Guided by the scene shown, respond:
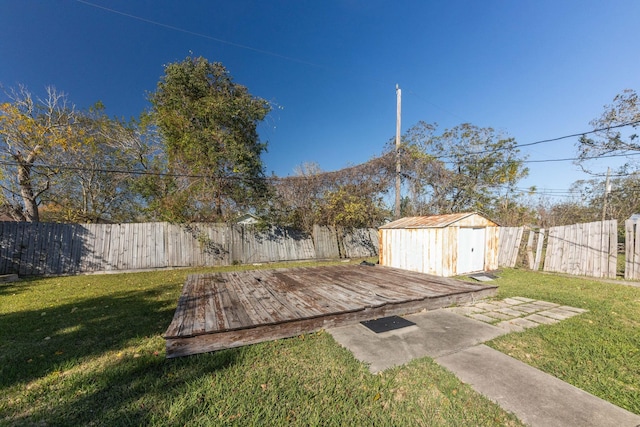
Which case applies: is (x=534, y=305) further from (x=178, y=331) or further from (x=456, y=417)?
(x=178, y=331)

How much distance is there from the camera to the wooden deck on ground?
2.58 metres

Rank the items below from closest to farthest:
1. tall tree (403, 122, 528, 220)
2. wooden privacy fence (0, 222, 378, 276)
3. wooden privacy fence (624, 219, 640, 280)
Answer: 1. wooden privacy fence (624, 219, 640, 280)
2. wooden privacy fence (0, 222, 378, 276)
3. tall tree (403, 122, 528, 220)

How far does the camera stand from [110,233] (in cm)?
846

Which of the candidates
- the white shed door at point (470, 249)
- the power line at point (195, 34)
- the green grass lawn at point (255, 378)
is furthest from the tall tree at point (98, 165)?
the white shed door at point (470, 249)

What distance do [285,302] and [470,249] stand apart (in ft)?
20.1

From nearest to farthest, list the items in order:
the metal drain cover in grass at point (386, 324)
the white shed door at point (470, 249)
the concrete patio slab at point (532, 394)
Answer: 1. the concrete patio slab at point (532, 394)
2. the metal drain cover in grass at point (386, 324)
3. the white shed door at point (470, 249)

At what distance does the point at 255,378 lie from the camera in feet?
6.98

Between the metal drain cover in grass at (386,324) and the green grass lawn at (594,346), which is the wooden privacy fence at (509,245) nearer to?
the green grass lawn at (594,346)

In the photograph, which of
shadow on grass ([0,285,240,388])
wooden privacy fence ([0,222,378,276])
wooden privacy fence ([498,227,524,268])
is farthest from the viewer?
wooden privacy fence ([498,227,524,268])

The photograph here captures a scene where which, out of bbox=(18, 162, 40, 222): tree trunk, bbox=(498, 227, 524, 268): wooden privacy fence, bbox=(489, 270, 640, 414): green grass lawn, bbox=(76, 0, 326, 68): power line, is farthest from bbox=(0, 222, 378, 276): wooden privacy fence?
bbox=(489, 270, 640, 414): green grass lawn

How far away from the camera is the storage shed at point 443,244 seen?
258 inches

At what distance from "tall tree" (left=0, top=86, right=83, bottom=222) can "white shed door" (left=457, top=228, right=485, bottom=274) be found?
1516 centimetres

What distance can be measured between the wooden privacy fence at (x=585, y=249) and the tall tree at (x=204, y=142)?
10.5 metres

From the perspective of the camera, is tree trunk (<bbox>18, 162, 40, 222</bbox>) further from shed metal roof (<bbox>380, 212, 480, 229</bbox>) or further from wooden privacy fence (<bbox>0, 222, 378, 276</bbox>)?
shed metal roof (<bbox>380, 212, 480, 229</bbox>)
